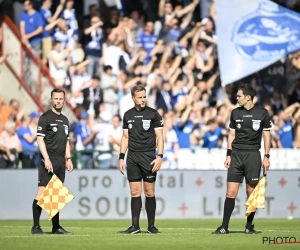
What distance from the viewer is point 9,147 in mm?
21703

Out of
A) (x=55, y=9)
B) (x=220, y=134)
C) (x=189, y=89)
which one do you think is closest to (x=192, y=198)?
(x=220, y=134)

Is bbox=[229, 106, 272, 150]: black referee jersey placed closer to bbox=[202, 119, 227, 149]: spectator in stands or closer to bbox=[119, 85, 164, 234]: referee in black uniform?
bbox=[119, 85, 164, 234]: referee in black uniform

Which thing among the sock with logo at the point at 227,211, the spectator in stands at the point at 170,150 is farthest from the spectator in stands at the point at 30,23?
the sock with logo at the point at 227,211

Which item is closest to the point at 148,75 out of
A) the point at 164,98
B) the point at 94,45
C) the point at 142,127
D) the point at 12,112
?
the point at 164,98

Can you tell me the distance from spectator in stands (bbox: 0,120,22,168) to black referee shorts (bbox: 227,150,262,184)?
759 cm

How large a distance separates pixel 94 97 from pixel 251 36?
425 centimetres

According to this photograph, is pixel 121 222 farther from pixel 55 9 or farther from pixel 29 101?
pixel 55 9

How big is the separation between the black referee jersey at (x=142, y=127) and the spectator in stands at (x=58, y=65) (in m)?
9.46

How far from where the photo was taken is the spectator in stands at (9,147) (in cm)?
2159

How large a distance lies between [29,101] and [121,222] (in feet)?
15.7

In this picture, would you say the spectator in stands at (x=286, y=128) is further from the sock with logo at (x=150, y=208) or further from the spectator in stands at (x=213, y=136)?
the sock with logo at (x=150, y=208)

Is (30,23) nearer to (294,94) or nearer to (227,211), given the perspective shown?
(294,94)

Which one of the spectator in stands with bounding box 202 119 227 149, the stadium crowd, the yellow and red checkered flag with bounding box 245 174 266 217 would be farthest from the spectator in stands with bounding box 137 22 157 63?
the yellow and red checkered flag with bounding box 245 174 266 217

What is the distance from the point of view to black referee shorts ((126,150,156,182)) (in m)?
15.2
